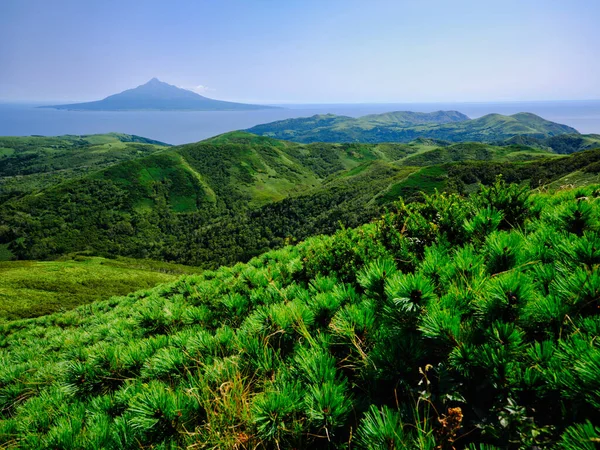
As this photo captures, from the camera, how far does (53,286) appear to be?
63219 millimetres

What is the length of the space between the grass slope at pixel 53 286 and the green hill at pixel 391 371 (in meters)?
57.9

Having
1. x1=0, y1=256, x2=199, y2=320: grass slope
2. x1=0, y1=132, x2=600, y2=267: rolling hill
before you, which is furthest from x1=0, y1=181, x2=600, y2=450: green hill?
x1=0, y1=132, x2=600, y2=267: rolling hill

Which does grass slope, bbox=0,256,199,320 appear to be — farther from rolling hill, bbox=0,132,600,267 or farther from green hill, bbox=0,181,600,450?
rolling hill, bbox=0,132,600,267

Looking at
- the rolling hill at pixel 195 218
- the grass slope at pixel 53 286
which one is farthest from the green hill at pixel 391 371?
the rolling hill at pixel 195 218

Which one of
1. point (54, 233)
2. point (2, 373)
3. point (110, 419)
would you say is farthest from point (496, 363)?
point (54, 233)

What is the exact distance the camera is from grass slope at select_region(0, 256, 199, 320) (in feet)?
157

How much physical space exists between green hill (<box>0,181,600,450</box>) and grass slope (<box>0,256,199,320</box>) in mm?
57857

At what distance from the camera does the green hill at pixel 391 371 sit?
4.49ft

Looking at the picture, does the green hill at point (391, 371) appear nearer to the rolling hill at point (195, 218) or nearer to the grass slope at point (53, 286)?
the grass slope at point (53, 286)

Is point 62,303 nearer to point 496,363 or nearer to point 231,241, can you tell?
point 496,363

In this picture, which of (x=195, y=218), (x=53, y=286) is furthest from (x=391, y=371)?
(x=195, y=218)

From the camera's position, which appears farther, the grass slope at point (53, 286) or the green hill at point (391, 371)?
the grass slope at point (53, 286)

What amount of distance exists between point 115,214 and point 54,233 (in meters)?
33.3

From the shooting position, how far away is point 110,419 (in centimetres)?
225
